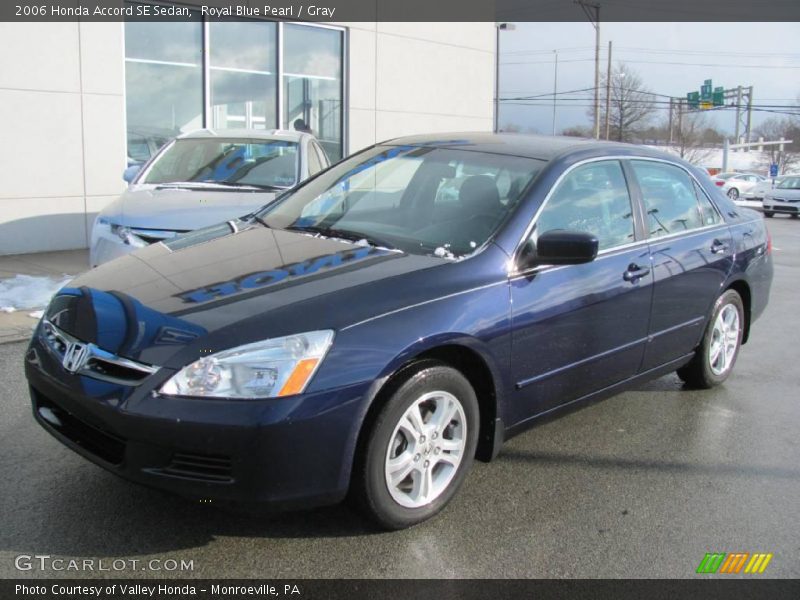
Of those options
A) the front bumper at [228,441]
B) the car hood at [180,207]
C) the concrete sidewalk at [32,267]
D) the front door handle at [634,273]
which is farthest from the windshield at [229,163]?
the front bumper at [228,441]

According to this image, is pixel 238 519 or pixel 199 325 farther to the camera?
pixel 238 519

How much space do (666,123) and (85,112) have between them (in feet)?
242

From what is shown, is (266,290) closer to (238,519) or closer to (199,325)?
(199,325)

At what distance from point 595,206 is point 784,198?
25.3 metres

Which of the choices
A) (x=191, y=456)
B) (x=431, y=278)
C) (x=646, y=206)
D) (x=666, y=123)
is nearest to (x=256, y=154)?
(x=646, y=206)

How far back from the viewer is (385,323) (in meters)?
3.16

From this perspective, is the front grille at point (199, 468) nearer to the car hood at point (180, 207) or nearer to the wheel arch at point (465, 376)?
the wheel arch at point (465, 376)

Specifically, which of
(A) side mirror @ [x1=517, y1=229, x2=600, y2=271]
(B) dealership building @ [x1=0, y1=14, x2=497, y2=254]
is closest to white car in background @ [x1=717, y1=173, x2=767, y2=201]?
(B) dealership building @ [x1=0, y1=14, x2=497, y2=254]

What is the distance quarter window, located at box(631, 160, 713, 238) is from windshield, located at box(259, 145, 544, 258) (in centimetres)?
90

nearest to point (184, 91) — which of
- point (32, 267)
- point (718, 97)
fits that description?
point (32, 267)

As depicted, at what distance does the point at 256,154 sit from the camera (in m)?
8.27

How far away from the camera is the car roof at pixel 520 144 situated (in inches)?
174

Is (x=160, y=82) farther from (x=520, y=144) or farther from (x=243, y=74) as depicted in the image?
(x=520, y=144)

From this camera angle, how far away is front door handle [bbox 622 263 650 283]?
14.2ft
